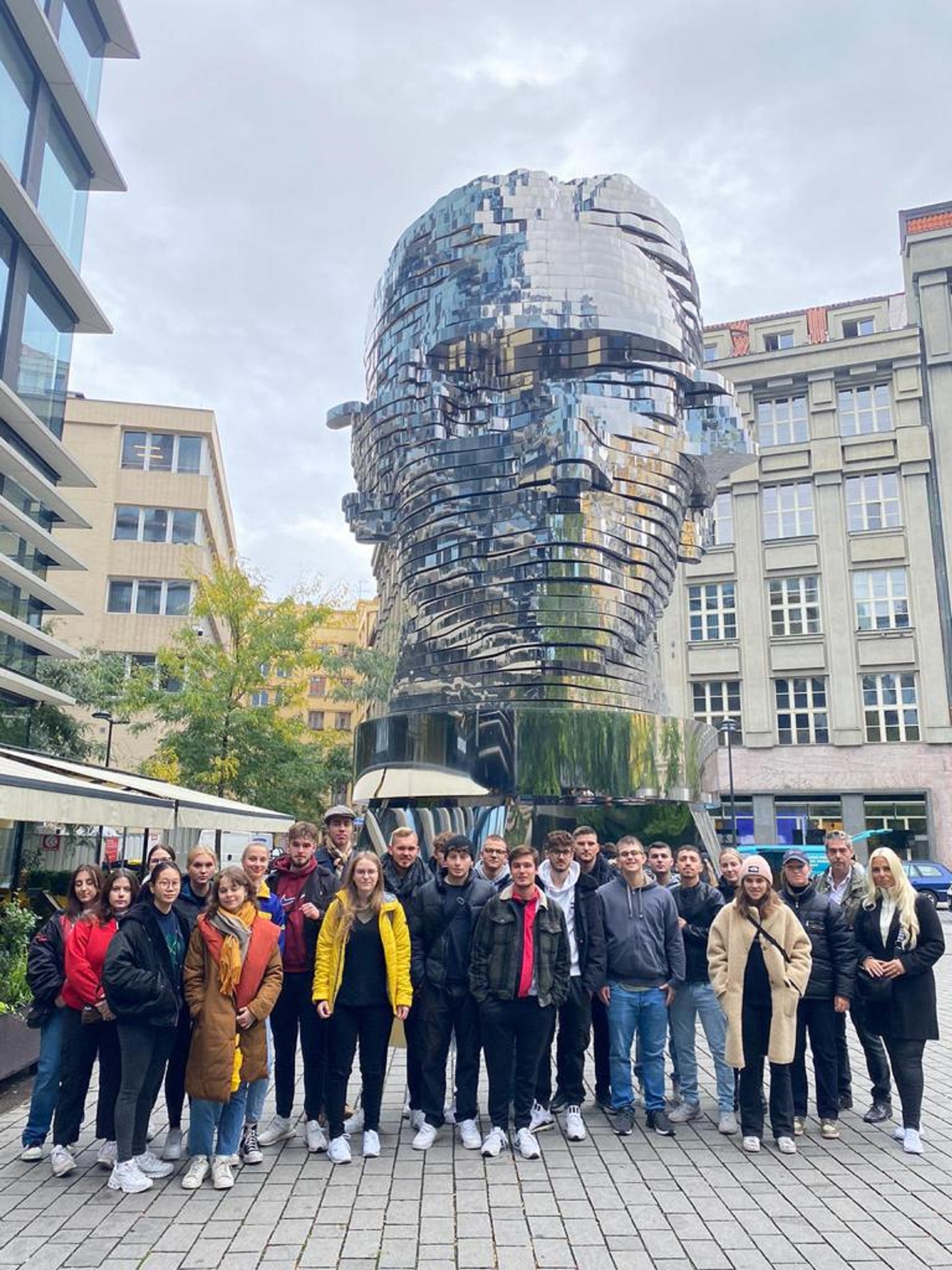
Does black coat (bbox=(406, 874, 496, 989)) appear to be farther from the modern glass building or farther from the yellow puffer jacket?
the modern glass building

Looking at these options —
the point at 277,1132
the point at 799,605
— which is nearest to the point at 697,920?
the point at 277,1132

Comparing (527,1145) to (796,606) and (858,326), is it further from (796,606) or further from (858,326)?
(858,326)

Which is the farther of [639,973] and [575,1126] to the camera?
[639,973]

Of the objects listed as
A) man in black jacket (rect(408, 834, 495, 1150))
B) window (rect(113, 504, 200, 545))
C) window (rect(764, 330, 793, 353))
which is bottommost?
man in black jacket (rect(408, 834, 495, 1150))

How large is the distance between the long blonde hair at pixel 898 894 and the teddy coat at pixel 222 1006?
11.2 ft

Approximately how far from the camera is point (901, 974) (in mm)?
5348

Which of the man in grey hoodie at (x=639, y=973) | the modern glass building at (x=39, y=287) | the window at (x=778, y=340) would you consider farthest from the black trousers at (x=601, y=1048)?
the window at (x=778, y=340)

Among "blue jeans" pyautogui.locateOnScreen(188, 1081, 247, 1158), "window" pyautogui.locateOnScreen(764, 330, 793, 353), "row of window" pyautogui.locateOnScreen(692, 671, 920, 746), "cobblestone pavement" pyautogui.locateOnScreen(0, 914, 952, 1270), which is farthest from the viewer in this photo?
"window" pyautogui.locateOnScreen(764, 330, 793, 353)

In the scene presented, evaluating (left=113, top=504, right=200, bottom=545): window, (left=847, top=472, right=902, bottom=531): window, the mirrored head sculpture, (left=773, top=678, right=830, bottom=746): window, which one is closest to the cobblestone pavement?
the mirrored head sculpture

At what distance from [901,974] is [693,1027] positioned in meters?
1.35

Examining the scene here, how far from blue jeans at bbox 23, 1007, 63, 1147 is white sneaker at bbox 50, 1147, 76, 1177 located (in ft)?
0.89

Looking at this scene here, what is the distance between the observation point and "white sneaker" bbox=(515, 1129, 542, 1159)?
196 inches

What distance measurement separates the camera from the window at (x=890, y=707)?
34781mm

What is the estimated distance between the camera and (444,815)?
10.8m
